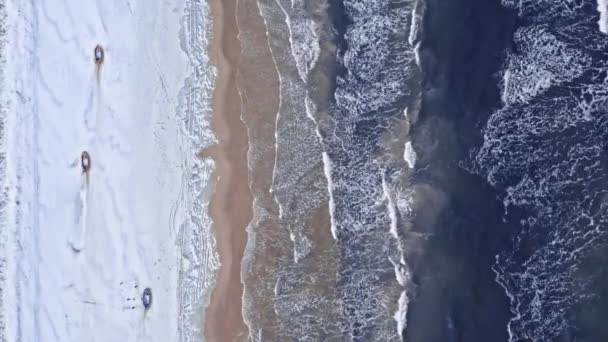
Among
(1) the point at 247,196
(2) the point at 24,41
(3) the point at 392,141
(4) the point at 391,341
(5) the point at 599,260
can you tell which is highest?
(2) the point at 24,41

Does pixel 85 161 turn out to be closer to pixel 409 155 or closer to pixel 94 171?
pixel 94 171

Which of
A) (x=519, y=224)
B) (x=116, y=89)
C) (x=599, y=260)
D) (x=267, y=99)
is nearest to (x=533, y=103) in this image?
(x=519, y=224)

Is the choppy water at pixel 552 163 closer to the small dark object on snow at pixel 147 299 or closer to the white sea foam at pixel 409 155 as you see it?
the white sea foam at pixel 409 155

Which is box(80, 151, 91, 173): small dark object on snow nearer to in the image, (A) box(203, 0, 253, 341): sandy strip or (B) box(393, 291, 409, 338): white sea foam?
(A) box(203, 0, 253, 341): sandy strip

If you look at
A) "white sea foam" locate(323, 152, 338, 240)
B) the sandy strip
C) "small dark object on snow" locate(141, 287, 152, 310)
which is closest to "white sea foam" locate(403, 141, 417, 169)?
"white sea foam" locate(323, 152, 338, 240)

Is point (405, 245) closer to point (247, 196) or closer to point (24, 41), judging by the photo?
point (247, 196)
